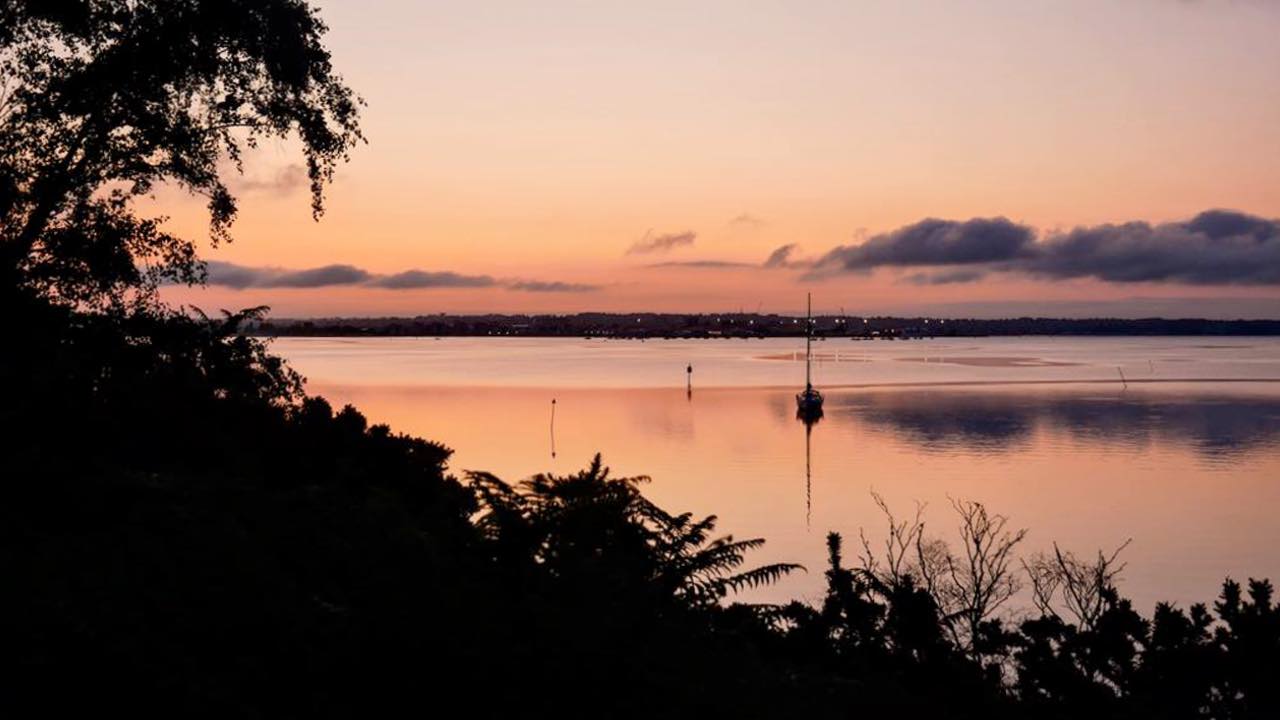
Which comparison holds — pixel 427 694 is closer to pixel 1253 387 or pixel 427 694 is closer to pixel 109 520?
pixel 109 520

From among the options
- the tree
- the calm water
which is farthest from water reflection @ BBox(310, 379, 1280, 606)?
the tree

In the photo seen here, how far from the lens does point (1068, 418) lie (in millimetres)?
116250

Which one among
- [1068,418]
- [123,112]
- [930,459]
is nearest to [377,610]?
[123,112]

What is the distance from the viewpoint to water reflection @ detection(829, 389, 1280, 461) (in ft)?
315

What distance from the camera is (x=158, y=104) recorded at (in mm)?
19672

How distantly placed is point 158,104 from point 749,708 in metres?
16.2

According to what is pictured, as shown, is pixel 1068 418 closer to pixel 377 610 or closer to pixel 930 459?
pixel 930 459

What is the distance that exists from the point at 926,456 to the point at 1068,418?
36690 millimetres

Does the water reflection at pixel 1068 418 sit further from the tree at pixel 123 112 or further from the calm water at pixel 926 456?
the tree at pixel 123 112

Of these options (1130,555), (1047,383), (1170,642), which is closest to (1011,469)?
(1130,555)

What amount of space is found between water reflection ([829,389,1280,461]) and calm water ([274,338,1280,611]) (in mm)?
285

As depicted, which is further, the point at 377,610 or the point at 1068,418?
the point at 1068,418

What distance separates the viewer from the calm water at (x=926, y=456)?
5581cm

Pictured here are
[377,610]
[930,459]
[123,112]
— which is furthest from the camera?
[930,459]
